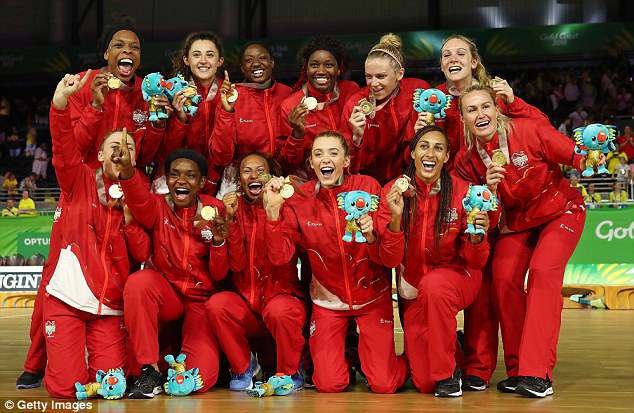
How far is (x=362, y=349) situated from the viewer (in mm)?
5430

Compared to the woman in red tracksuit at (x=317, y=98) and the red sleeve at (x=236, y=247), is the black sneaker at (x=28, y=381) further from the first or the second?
the woman in red tracksuit at (x=317, y=98)

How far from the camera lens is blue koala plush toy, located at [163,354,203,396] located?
516 cm

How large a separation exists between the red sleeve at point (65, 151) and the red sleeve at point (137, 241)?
468 mm

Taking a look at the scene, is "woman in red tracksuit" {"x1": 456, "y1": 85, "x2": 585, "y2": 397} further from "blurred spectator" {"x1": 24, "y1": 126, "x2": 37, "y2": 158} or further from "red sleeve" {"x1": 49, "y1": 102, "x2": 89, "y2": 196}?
"blurred spectator" {"x1": 24, "y1": 126, "x2": 37, "y2": 158}

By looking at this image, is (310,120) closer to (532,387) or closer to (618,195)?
(532,387)

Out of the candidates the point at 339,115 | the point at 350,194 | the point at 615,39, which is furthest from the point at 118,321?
the point at 615,39

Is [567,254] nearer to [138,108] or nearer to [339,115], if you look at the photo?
[339,115]

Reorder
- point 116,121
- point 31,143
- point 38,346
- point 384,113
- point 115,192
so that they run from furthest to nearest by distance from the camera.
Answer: point 31,143, point 384,113, point 116,121, point 38,346, point 115,192

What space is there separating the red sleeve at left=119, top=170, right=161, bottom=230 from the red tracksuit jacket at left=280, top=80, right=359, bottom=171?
3.33 ft

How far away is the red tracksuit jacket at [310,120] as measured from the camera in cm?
590

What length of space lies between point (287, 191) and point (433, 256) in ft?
3.44

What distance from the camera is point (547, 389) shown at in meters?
4.98

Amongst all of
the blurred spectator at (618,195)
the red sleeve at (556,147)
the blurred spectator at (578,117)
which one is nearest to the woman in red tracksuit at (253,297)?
the red sleeve at (556,147)

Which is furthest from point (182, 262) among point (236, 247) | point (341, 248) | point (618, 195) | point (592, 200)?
point (618, 195)
